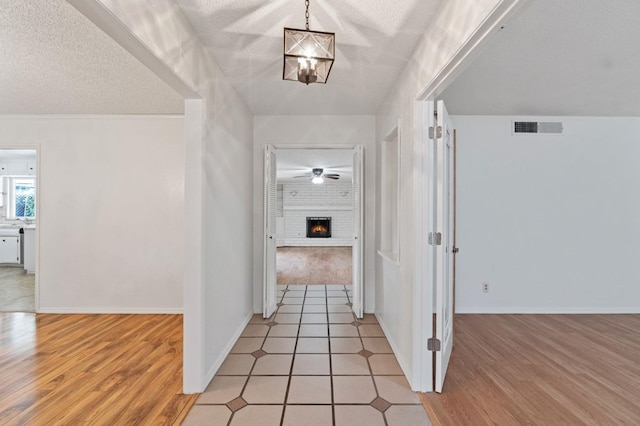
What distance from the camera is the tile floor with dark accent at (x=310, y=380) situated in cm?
183

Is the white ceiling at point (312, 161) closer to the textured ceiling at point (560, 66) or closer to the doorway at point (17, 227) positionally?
the textured ceiling at point (560, 66)

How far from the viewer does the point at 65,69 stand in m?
2.48

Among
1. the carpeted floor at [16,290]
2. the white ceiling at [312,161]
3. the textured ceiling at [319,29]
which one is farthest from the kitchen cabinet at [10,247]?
the textured ceiling at [319,29]

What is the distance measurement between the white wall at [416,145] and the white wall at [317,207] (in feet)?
23.9

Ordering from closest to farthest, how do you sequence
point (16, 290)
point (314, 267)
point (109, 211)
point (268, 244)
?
point (268, 244)
point (109, 211)
point (16, 290)
point (314, 267)

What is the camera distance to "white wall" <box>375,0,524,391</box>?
1404 mm

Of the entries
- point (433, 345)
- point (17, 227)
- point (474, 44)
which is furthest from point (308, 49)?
point (17, 227)

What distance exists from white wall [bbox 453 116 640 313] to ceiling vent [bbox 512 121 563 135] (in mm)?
73

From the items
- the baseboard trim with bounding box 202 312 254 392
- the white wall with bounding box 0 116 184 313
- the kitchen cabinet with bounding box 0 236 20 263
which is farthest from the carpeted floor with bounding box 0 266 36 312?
the baseboard trim with bounding box 202 312 254 392

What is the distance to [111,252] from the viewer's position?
3586 millimetres

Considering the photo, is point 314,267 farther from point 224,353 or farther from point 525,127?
point 525,127

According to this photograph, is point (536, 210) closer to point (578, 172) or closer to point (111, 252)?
point (578, 172)

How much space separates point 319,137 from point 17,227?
247 inches

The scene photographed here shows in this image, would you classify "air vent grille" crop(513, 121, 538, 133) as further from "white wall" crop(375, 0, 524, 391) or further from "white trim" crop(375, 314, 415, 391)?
"white trim" crop(375, 314, 415, 391)
